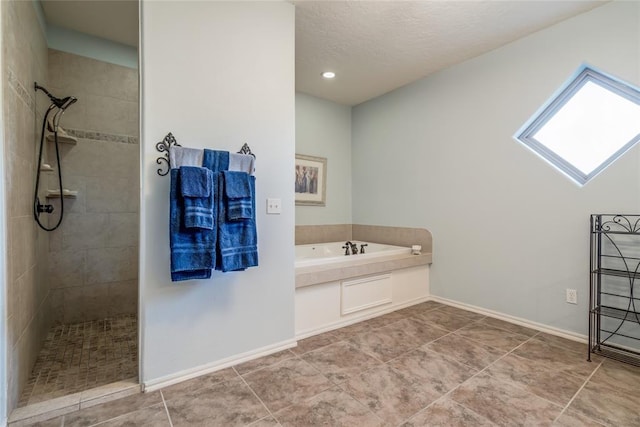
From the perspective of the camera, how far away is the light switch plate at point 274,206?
2.14 meters

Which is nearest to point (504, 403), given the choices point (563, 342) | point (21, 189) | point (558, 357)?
point (558, 357)

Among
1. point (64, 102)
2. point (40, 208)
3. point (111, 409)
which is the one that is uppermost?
point (64, 102)

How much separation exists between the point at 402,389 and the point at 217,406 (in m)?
1.01

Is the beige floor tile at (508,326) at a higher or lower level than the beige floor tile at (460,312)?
lower

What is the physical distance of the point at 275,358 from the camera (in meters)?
2.07

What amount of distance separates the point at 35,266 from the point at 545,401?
3.22m

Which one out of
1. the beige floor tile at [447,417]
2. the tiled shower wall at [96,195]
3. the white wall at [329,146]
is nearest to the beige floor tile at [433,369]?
the beige floor tile at [447,417]

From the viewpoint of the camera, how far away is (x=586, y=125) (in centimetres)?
244

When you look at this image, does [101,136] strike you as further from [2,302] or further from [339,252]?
[339,252]

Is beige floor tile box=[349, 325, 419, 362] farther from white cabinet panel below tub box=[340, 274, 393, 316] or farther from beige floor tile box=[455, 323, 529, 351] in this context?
beige floor tile box=[455, 323, 529, 351]

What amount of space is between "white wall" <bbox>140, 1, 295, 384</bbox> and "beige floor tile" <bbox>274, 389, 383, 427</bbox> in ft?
2.07

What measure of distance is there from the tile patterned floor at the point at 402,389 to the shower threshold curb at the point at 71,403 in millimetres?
39

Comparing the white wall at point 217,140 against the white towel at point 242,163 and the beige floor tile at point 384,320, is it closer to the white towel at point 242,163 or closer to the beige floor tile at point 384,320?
the white towel at point 242,163

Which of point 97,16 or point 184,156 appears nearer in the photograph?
point 184,156
